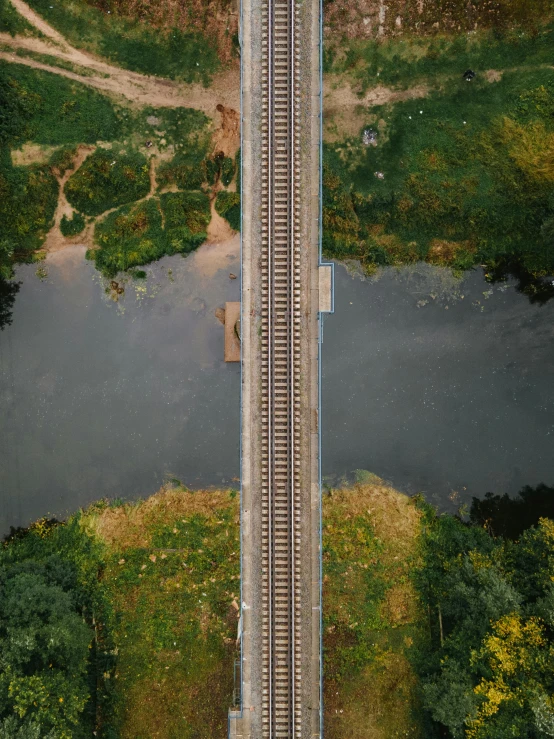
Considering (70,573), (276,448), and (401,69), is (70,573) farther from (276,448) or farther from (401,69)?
(401,69)

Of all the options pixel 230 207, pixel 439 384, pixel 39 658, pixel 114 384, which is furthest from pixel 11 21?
pixel 39 658

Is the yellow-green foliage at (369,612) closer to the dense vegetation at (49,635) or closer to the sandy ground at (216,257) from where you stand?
the dense vegetation at (49,635)

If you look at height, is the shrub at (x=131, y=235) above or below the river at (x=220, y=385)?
above

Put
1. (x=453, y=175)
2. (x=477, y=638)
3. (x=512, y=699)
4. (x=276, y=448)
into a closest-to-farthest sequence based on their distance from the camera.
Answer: (x=512, y=699), (x=477, y=638), (x=276, y=448), (x=453, y=175)

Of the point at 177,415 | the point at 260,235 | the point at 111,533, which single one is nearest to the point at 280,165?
the point at 260,235

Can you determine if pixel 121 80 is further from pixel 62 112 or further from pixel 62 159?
pixel 62 159

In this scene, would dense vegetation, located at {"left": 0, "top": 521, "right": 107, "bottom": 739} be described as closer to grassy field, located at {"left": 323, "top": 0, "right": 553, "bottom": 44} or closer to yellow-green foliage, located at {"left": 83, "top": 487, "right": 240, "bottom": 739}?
yellow-green foliage, located at {"left": 83, "top": 487, "right": 240, "bottom": 739}

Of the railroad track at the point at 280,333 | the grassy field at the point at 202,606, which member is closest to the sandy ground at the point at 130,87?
the railroad track at the point at 280,333
